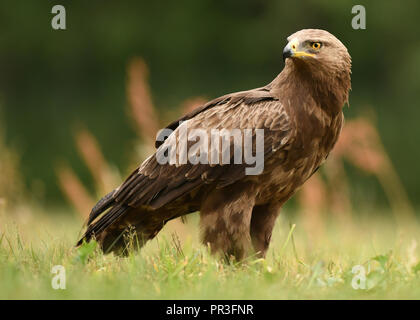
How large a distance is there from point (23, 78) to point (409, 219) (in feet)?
58.9

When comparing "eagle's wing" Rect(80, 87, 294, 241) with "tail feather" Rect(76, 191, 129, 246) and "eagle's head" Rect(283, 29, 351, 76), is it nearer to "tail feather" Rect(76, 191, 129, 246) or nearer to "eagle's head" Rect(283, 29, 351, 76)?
"tail feather" Rect(76, 191, 129, 246)

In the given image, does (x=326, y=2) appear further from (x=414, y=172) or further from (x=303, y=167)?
(x=303, y=167)

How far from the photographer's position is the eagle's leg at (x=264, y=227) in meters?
4.61

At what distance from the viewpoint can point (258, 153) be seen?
418 cm

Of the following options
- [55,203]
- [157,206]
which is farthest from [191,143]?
[55,203]

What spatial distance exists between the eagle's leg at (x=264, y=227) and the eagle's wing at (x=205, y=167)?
1.50ft

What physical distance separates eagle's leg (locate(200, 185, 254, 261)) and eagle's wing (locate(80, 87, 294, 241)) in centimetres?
9

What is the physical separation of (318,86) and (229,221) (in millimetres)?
860

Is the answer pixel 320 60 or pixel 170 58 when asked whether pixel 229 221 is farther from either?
pixel 170 58

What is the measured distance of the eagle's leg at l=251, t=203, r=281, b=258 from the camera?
15.1ft
